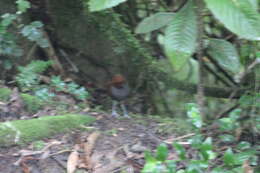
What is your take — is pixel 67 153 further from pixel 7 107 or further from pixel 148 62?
pixel 148 62

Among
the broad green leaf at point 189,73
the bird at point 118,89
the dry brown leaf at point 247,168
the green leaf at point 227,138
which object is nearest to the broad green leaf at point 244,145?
the green leaf at point 227,138

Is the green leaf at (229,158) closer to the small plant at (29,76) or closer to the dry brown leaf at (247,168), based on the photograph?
the dry brown leaf at (247,168)

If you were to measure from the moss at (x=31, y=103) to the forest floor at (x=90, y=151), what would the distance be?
0.52 metres

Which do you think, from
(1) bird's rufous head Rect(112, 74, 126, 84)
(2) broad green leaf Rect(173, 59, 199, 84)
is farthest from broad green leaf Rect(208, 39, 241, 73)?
(2) broad green leaf Rect(173, 59, 199, 84)

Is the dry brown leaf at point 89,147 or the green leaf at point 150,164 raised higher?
the green leaf at point 150,164

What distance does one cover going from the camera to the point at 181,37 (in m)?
2.24

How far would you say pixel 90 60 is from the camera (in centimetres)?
439

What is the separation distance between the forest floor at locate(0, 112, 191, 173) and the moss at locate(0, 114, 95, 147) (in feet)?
0.15

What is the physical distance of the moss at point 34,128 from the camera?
2.59 meters

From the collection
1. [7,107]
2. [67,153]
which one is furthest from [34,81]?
[67,153]

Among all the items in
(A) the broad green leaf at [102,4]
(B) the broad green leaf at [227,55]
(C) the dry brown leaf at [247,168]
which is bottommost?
(C) the dry brown leaf at [247,168]

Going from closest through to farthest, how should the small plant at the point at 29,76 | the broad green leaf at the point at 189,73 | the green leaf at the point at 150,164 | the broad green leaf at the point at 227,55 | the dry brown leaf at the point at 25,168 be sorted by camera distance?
1. the green leaf at the point at 150,164
2. the dry brown leaf at the point at 25,168
3. the broad green leaf at the point at 227,55
4. the small plant at the point at 29,76
5. the broad green leaf at the point at 189,73

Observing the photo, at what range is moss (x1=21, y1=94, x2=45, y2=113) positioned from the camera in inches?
127

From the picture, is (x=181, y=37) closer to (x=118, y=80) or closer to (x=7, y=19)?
(x=118, y=80)
